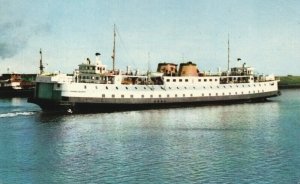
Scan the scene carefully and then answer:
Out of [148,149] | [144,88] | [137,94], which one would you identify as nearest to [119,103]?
[137,94]

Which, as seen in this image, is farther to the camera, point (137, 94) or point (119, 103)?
point (137, 94)

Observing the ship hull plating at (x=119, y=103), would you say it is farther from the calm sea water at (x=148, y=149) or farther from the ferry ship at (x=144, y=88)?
the calm sea water at (x=148, y=149)

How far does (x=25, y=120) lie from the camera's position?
1939 inches

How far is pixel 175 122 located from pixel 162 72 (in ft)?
72.4

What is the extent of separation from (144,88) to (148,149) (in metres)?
29.0

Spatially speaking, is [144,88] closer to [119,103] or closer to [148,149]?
[119,103]

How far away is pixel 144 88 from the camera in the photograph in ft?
205

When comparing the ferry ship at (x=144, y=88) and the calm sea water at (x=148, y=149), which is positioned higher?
the ferry ship at (x=144, y=88)

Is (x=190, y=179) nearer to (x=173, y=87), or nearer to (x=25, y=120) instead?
(x=25, y=120)

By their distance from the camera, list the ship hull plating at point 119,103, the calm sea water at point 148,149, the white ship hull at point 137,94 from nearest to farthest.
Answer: the calm sea water at point 148,149, the ship hull plating at point 119,103, the white ship hull at point 137,94

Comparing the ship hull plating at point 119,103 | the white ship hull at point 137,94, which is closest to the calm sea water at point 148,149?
the ship hull plating at point 119,103

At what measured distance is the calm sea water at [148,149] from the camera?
26484 mm

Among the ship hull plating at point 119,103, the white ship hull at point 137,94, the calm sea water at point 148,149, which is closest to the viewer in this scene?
the calm sea water at point 148,149

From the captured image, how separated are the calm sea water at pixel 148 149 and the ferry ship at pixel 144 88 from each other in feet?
11.8
